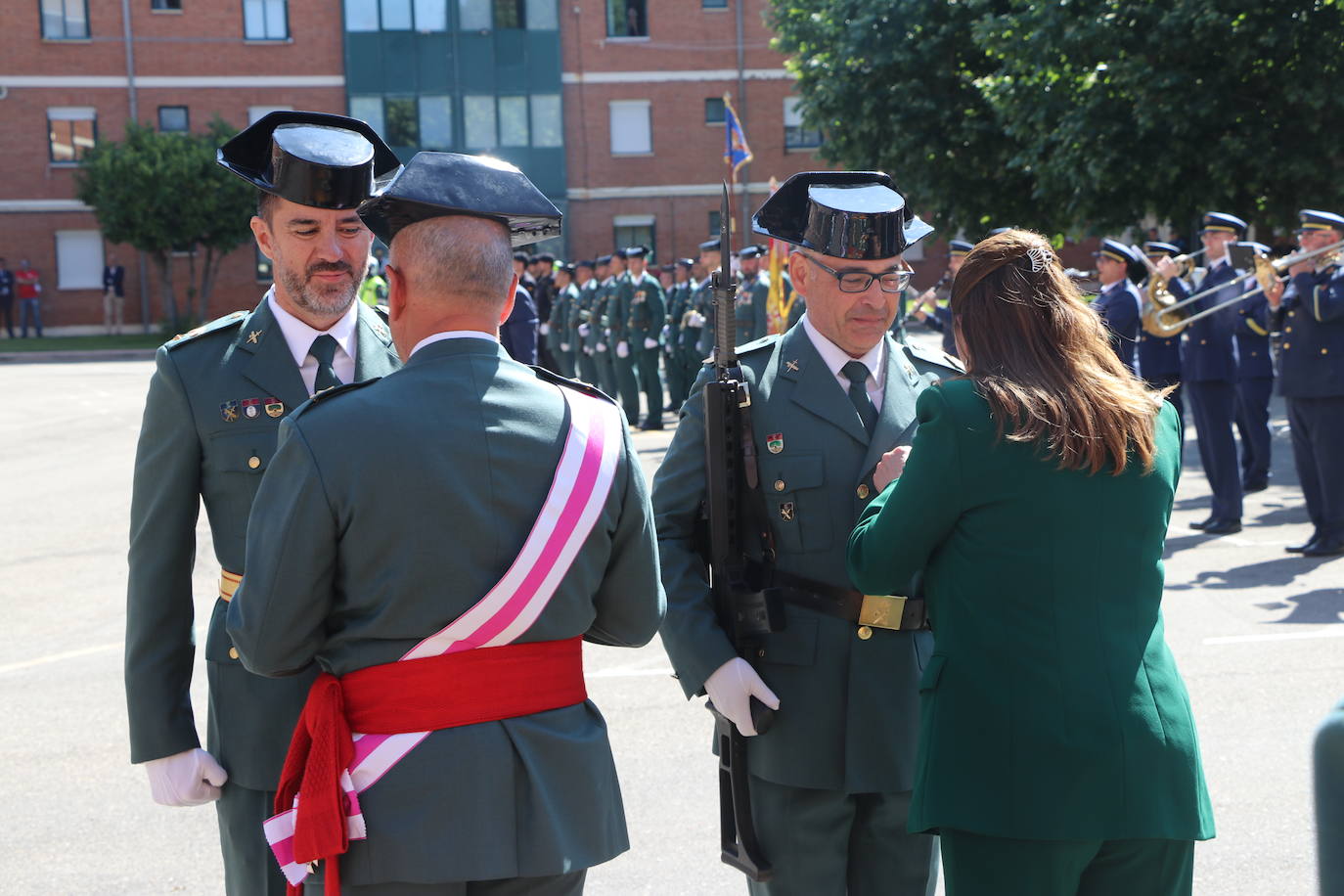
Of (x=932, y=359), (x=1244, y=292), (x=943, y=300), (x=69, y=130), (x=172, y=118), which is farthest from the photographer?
(x=172, y=118)

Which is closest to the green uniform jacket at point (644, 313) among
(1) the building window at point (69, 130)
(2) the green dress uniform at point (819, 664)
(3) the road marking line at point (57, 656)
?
(3) the road marking line at point (57, 656)

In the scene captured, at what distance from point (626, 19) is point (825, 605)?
3982 cm

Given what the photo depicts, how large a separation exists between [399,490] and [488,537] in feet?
0.54

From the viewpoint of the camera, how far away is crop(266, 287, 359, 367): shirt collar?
3027 millimetres

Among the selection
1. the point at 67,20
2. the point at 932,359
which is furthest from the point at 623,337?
the point at 67,20

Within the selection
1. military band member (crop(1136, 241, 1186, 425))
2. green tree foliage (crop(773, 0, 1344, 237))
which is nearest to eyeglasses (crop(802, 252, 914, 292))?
military band member (crop(1136, 241, 1186, 425))

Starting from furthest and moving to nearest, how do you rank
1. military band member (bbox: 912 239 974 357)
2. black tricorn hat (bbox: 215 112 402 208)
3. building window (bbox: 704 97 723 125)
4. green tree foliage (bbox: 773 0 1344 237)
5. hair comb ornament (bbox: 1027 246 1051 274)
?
building window (bbox: 704 97 723 125)
green tree foliage (bbox: 773 0 1344 237)
military band member (bbox: 912 239 974 357)
black tricorn hat (bbox: 215 112 402 208)
hair comb ornament (bbox: 1027 246 1051 274)

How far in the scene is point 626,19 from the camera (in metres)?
40.9

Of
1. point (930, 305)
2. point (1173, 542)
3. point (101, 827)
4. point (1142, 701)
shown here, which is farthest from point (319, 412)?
point (930, 305)

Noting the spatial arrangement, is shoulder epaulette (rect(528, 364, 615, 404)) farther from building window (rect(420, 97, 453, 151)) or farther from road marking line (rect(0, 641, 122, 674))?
building window (rect(420, 97, 453, 151))

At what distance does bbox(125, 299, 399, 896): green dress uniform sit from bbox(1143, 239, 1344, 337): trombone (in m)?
8.91

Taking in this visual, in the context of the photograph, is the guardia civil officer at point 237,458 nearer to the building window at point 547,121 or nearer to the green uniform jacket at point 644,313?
the green uniform jacket at point 644,313

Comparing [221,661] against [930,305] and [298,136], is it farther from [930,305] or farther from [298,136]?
[930,305]

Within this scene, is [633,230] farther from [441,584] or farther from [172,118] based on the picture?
[441,584]
